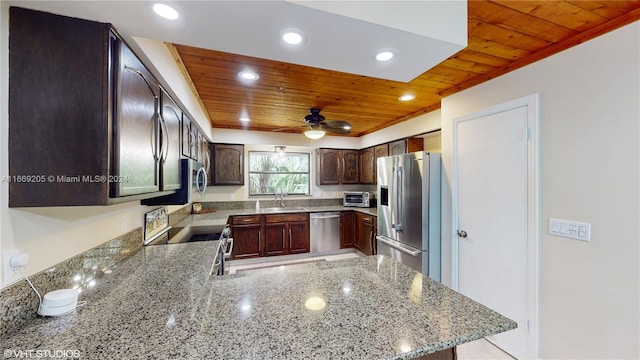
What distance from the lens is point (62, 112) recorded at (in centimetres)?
92

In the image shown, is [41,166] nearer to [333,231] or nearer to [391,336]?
[391,336]

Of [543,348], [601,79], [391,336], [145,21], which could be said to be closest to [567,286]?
[543,348]

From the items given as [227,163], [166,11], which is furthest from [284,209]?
[166,11]

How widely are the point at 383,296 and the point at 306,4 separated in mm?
1219

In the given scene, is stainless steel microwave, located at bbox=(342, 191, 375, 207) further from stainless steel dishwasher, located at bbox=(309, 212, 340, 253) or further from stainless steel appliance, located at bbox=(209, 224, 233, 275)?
stainless steel appliance, located at bbox=(209, 224, 233, 275)

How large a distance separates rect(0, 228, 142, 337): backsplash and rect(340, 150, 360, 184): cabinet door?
3.67 meters

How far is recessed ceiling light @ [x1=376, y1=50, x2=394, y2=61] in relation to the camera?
3.91 ft

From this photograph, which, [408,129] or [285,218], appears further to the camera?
[285,218]

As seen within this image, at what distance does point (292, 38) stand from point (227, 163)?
3515 millimetres

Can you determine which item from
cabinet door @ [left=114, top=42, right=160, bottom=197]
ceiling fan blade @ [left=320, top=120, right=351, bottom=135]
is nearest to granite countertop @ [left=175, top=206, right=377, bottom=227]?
ceiling fan blade @ [left=320, top=120, right=351, bottom=135]

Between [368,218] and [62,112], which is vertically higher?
[62,112]

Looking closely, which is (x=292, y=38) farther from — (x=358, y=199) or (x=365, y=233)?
(x=358, y=199)

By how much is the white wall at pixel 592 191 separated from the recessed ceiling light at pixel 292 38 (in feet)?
6.06

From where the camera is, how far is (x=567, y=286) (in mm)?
1656
